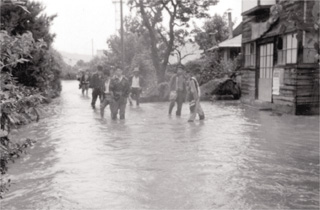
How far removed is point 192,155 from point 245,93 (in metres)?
12.1

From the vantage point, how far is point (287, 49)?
15.2 m

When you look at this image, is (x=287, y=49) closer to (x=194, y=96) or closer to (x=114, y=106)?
(x=194, y=96)

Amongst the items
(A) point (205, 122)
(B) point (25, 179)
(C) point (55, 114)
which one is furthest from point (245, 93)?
(B) point (25, 179)

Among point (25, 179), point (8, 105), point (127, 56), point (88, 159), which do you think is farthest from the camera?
point (127, 56)

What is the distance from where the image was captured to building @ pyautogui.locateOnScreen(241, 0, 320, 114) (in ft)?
47.3

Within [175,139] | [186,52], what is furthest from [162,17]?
[175,139]

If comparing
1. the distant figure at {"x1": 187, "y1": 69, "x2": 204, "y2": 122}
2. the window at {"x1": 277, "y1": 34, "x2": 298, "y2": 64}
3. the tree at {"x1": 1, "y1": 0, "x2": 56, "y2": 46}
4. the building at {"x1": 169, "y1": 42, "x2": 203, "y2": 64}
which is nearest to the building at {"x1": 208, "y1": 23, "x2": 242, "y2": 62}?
the building at {"x1": 169, "y1": 42, "x2": 203, "y2": 64}

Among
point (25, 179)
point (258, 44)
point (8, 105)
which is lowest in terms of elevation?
point (25, 179)

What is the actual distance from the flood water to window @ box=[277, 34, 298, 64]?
3.56 meters

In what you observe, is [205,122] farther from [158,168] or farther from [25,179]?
Result: [25,179]

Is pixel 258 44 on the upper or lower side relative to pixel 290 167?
upper

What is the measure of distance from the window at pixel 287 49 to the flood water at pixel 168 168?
3556mm

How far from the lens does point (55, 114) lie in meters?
15.6

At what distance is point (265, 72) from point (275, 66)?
1.32m
